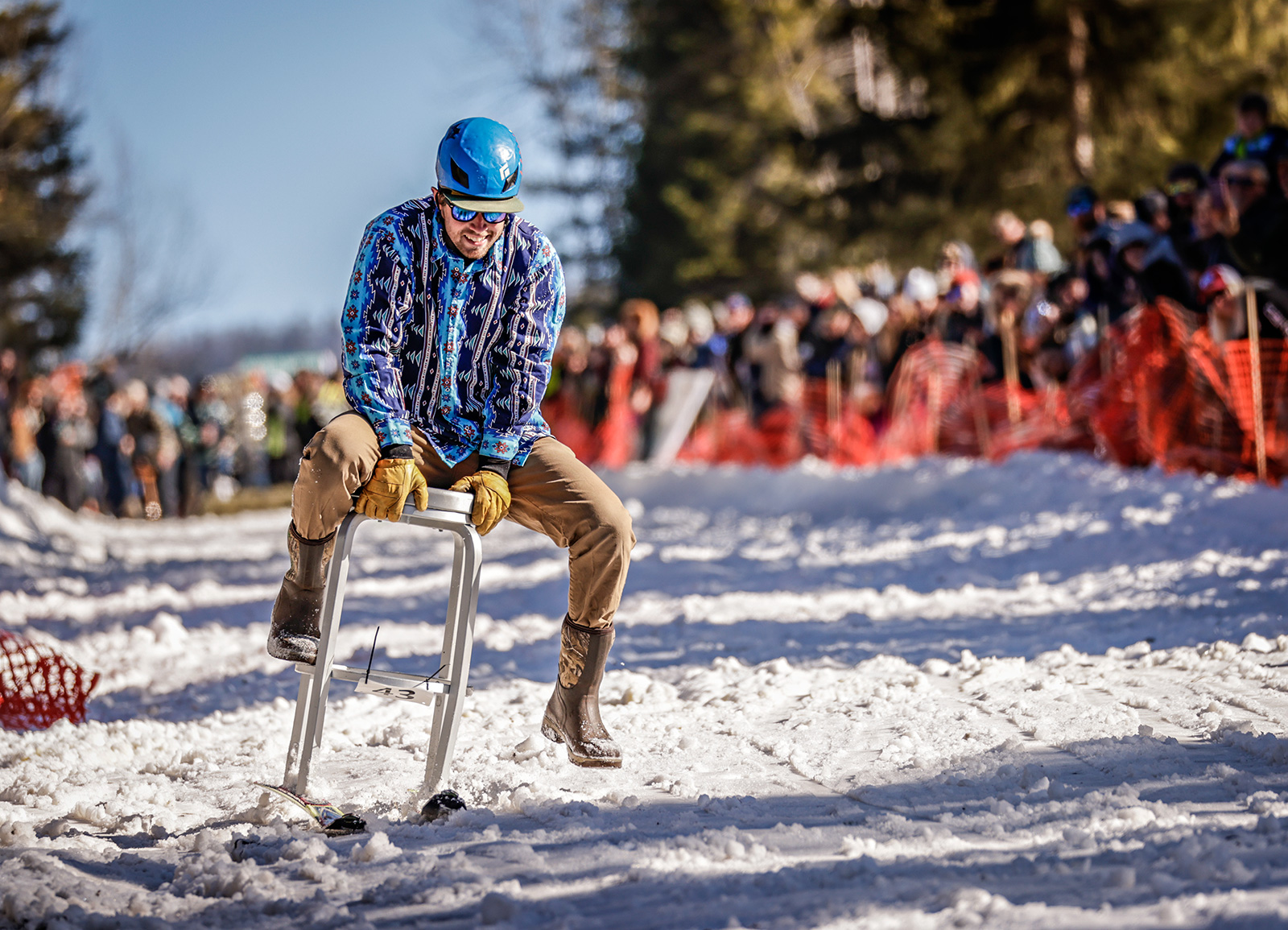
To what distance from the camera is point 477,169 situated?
12.0ft

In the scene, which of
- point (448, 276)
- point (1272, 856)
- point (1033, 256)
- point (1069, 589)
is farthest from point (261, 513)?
point (1272, 856)

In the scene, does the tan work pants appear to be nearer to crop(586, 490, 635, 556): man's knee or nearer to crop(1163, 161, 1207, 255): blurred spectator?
crop(586, 490, 635, 556): man's knee

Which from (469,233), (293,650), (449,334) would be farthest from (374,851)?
(469,233)

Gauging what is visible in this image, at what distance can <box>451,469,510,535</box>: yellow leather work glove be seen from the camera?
366 centimetres

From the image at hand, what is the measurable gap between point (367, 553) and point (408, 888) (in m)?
Result: 9.06

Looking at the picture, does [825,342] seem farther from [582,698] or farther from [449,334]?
[449,334]

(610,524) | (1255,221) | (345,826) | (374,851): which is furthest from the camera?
(1255,221)

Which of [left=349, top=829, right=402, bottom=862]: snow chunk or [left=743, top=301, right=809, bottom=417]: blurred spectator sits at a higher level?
[left=743, top=301, right=809, bottom=417]: blurred spectator

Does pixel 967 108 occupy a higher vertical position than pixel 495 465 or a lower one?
higher

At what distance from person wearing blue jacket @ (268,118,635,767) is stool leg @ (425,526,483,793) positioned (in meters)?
0.10

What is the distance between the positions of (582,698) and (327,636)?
94 cm

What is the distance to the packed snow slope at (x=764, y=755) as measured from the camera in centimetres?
288

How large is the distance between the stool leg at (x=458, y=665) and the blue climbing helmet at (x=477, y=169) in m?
0.94

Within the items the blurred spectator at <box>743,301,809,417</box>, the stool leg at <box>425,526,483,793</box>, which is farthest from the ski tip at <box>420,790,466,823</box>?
the blurred spectator at <box>743,301,809,417</box>
